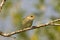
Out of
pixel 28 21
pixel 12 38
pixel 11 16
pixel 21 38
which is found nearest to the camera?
pixel 12 38

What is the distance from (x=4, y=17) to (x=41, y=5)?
72 centimetres

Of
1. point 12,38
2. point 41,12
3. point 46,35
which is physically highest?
point 12,38

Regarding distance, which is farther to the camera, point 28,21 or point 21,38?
point 21,38

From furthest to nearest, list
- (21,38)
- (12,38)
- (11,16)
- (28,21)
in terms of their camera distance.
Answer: (11,16)
(21,38)
(28,21)
(12,38)

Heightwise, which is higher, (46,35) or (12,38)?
(12,38)

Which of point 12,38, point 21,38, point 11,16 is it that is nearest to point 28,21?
point 12,38

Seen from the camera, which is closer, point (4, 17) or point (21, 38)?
point (21, 38)

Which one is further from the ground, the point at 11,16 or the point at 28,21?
the point at 28,21

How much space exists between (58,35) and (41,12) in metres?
0.56

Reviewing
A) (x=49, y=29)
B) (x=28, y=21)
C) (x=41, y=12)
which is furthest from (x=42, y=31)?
(x=28, y=21)

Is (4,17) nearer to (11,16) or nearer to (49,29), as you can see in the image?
(11,16)

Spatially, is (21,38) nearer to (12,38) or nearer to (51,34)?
(51,34)

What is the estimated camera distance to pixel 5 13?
233 inches

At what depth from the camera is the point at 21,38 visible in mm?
5469
